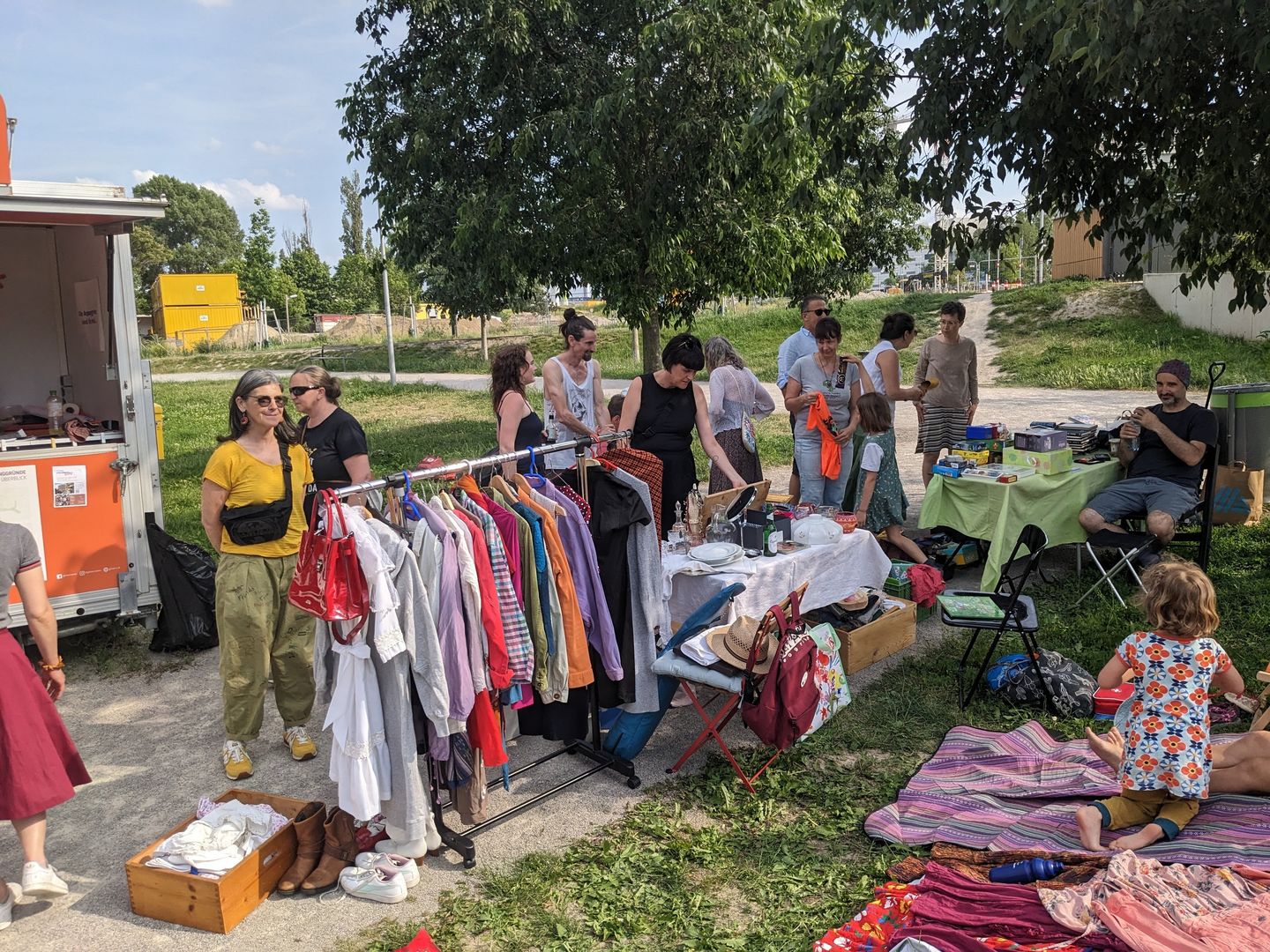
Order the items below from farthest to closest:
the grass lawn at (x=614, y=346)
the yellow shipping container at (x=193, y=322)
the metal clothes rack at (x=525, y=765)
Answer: the yellow shipping container at (x=193, y=322) → the grass lawn at (x=614, y=346) → the metal clothes rack at (x=525, y=765)

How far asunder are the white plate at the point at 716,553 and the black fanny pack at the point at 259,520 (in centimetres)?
211

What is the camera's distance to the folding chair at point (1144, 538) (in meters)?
6.41

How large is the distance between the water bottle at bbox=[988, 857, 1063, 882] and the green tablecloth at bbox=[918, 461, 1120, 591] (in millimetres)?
3372

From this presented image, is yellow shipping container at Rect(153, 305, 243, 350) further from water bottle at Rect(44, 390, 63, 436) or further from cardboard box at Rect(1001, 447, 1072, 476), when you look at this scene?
cardboard box at Rect(1001, 447, 1072, 476)

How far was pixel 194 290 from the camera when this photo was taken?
51.6m

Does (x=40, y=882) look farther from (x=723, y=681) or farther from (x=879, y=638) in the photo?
(x=879, y=638)

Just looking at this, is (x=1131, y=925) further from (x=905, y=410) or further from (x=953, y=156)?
(x=905, y=410)

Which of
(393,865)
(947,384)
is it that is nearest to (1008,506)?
(947,384)

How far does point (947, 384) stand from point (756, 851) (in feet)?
18.8

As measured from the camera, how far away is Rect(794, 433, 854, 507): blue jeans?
284 inches

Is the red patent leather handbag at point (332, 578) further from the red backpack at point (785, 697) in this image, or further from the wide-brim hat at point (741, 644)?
the red backpack at point (785, 697)

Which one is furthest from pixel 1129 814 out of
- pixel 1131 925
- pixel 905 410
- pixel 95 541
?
pixel 905 410

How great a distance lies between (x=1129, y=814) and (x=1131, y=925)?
2.98 ft

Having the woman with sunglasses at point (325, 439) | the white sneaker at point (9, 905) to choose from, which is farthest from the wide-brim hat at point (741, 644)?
the white sneaker at point (9, 905)
